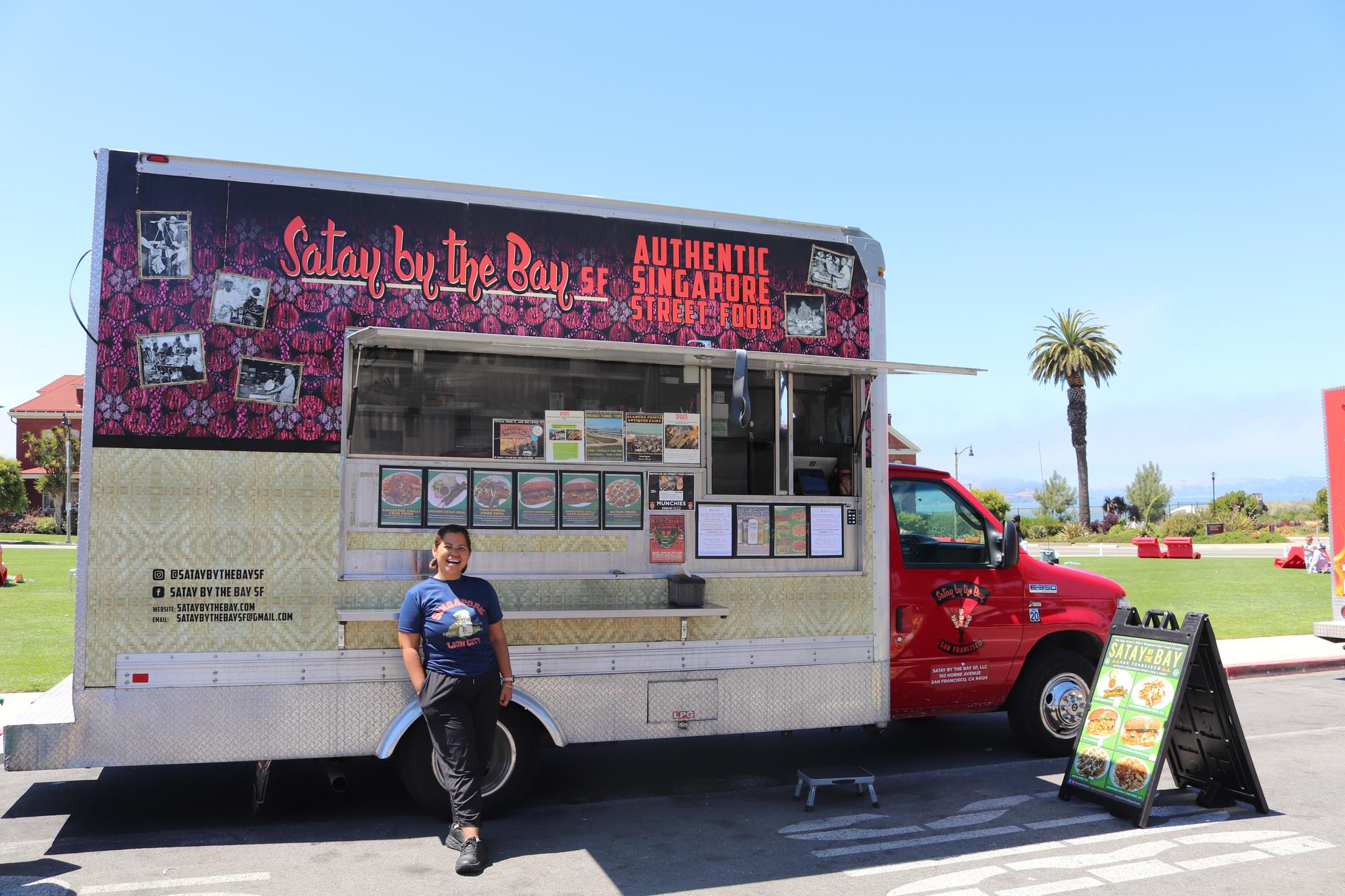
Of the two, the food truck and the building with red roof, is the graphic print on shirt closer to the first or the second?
the food truck

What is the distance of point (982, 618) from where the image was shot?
21.5 ft

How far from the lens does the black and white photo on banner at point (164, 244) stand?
197 inches

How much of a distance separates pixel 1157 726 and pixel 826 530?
2133 millimetres

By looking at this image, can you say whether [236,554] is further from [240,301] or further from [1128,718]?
[1128,718]

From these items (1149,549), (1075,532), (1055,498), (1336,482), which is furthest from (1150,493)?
(1336,482)

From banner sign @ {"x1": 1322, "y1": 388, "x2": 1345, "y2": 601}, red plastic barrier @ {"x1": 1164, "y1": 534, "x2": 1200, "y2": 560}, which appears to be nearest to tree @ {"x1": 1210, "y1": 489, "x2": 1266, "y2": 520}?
red plastic barrier @ {"x1": 1164, "y1": 534, "x2": 1200, "y2": 560}

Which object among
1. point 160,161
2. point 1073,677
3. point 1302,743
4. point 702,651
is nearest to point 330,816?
point 702,651

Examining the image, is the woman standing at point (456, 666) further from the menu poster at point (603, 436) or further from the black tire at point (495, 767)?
the menu poster at point (603, 436)

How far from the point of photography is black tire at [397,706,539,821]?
17.4 feet

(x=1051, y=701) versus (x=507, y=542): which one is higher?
(x=507, y=542)

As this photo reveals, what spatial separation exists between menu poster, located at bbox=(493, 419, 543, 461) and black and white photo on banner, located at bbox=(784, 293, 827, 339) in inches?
65.8

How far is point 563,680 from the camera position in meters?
5.46

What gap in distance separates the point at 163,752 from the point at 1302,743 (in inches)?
310

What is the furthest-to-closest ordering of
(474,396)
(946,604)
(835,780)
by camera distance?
(946,604)
(835,780)
(474,396)
